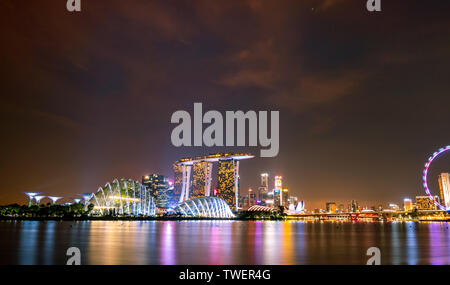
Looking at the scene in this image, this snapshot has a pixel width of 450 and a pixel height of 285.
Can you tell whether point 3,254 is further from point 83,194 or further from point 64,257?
point 83,194

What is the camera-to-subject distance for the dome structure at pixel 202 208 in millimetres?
158500

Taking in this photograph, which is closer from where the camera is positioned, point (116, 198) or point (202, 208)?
point (116, 198)

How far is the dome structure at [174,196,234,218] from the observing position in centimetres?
15850

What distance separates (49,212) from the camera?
134 meters

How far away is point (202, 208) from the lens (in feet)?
529

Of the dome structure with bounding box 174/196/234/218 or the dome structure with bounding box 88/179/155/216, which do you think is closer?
the dome structure with bounding box 88/179/155/216

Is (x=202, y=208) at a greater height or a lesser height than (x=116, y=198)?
lesser

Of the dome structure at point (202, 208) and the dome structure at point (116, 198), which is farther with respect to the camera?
the dome structure at point (202, 208)

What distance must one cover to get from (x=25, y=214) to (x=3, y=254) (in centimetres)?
12265
